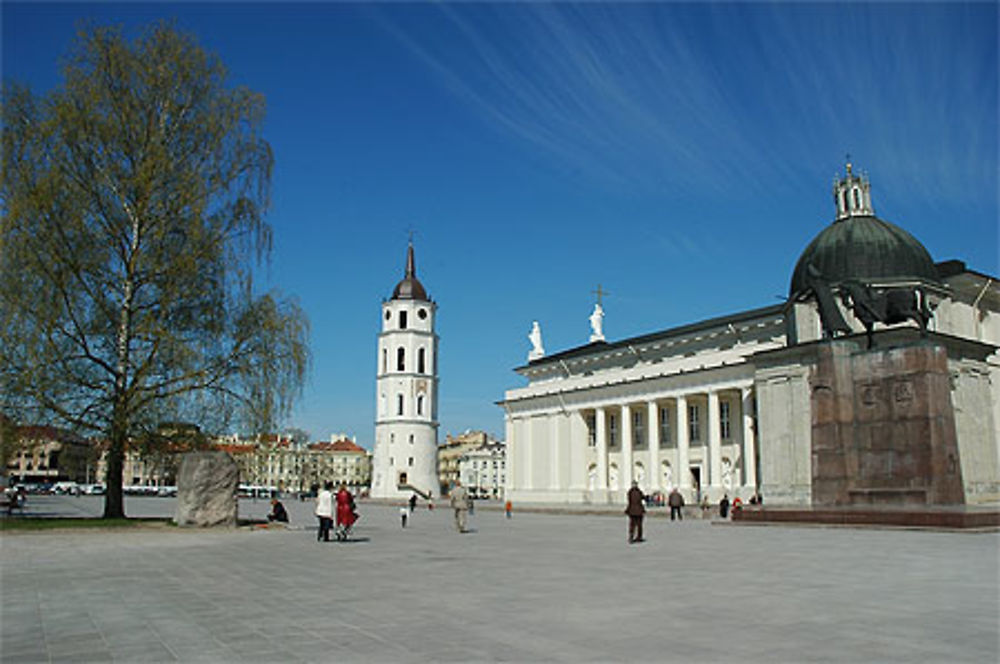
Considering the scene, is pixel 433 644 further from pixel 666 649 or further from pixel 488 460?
pixel 488 460

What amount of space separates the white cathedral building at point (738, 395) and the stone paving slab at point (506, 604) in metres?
14.3

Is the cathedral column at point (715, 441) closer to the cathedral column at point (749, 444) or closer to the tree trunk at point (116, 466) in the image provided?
the cathedral column at point (749, 444)

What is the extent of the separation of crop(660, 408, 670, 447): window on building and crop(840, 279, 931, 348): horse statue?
38.3 m

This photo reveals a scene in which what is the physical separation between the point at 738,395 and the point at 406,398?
176 feet

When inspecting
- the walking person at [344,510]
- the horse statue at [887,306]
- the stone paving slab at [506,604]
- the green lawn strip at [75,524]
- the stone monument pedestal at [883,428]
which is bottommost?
the green lawn strip at [75,524]

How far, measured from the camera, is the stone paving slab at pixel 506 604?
7082 millimetres

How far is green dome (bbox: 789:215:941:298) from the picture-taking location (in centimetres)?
4766

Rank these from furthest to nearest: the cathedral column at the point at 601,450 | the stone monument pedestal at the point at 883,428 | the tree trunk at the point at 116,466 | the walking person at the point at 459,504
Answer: the cathedral column at the point at 601,450
the walking person at the point at 459,504
the tree trunk at the point at 116,466
the stone monument pedestal at the point at 883,428

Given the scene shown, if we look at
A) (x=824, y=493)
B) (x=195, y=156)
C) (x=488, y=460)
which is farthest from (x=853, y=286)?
(x=488, y=460)

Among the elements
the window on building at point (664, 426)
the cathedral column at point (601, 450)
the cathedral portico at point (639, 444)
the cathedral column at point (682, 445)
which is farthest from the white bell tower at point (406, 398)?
the cathedral column at point (682, 445)

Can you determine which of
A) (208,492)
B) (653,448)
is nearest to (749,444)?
(653,448)

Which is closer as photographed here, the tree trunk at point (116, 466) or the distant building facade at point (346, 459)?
the tree trunk at point (116, 466)

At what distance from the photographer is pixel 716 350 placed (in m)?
65.1

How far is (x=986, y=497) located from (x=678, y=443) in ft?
84.8
